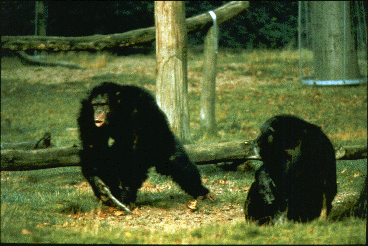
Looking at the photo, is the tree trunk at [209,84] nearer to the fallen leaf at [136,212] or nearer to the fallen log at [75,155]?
the fallen log at [75,155]

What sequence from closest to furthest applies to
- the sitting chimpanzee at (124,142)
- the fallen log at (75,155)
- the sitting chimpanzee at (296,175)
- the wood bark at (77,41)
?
the sitting chimpanzee at (296,175), the sitting chimpanzee at (124,142), the fallen log at (75,155), the wood bark at (77,41)

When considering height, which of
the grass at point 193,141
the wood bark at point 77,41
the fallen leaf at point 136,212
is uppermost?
the wood bark at point 77,41

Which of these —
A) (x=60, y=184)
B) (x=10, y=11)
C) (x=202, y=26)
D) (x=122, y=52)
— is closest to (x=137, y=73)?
(x=122, y=52)

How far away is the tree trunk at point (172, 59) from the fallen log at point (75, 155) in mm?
943

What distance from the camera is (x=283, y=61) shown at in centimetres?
1800

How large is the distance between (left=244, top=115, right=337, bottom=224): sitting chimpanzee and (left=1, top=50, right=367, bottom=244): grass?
536 mm

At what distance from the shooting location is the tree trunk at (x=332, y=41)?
12.7 m

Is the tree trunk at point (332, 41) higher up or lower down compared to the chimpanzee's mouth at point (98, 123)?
higher up

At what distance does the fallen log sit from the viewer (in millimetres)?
6063

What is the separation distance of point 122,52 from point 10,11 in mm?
8256

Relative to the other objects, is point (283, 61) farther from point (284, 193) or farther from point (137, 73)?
point (284, 193)

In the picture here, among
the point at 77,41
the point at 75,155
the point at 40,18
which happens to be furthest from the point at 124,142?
the point at 40,18

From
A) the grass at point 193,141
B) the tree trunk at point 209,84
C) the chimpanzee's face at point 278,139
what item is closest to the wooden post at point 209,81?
the tree trunk at point 209,84

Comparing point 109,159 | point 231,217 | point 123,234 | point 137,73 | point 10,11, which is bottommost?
point 231,217
